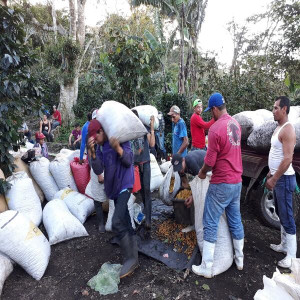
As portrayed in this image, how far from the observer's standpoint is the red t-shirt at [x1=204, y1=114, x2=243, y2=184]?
2.15 m

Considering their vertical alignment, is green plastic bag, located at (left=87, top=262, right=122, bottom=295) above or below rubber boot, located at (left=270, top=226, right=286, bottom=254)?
below

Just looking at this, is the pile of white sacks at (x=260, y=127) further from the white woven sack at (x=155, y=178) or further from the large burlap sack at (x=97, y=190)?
the large burlap sack at (x=97, y=190)

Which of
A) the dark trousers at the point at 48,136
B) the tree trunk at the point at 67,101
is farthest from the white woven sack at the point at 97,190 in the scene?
the tree trunk at the point at 67,101

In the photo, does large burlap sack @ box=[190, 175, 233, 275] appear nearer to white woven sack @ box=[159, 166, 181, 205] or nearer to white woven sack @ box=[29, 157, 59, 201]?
white woven sack @ box=[159, 166, 181, 205]

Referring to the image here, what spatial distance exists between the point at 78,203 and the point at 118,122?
1.75 m

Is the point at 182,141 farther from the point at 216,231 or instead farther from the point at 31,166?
the point at 31,166

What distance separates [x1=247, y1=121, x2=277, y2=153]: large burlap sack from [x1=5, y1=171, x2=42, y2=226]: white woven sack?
10.0 ft

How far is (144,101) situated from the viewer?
35.3 feet

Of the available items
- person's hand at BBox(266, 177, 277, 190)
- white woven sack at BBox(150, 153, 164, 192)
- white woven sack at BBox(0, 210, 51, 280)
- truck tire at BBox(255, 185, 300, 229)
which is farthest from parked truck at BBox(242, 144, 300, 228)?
white woven sack at BBox(0, 210, 51, 280)

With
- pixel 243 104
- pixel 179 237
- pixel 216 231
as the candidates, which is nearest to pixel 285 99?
pixel 216 231

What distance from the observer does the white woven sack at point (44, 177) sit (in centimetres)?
394

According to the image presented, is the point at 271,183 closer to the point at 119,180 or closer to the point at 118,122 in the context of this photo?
the point at 119,180

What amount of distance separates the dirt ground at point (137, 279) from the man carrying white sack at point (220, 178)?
0.20 meters

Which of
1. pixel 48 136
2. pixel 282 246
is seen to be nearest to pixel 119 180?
pixel 282 246
